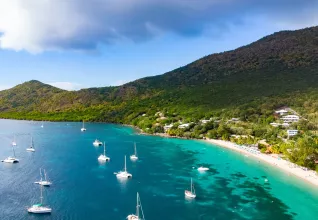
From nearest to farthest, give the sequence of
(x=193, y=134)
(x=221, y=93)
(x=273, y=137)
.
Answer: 1. (x=273, y=137)
2. (x=193, y=134)
3. (x=221, y=93)

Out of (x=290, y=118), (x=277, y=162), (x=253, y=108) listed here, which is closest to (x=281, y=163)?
(x=277, y=162)

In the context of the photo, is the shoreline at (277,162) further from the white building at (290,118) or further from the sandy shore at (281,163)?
the white building at (290,118)

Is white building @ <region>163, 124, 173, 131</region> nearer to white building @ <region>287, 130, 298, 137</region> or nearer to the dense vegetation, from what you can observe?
the dense vegetation

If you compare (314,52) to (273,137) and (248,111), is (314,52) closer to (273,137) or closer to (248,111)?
(248,111)

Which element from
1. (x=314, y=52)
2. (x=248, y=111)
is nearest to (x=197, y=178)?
(x=248, y=111)

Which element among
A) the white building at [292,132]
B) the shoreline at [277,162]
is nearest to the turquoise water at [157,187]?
the shoreline at [277,162]

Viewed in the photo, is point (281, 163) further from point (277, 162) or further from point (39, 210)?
point (39, 210)

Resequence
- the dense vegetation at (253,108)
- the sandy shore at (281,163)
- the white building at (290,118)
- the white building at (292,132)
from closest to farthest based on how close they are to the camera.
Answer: the sandy shore at (281,163) → the dense vegetation at (253,108) → the white building at (292,132) → the white building at (290,118)
